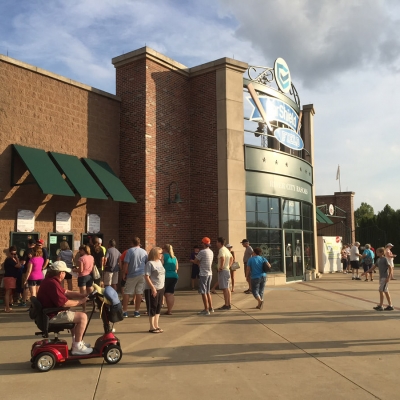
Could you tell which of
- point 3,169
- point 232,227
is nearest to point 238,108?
point 232,227

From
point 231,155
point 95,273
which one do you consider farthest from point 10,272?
point 231,155

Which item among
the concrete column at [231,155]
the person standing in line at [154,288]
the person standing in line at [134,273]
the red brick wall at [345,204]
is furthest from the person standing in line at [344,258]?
the person standing in line at [154,288]

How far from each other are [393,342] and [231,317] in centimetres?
354

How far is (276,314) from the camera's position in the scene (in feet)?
34.6

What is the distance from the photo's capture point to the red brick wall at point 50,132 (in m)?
12.5

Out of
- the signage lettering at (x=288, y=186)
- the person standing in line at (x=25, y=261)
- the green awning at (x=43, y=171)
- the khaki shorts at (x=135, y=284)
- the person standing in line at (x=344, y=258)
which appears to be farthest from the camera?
the person standing in line at (x=344, y=258)

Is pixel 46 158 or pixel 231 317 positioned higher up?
pixel 46 158

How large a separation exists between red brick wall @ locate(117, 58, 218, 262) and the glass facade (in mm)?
1666

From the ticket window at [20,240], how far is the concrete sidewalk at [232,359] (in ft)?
6.89

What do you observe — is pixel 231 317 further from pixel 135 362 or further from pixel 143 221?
pixel 143 221

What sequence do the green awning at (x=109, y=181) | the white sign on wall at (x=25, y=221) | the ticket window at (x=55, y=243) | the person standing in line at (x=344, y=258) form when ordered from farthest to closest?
1. the person standing in line at (x=344, y=258)
2. the green awning at (x=109, y=181)
3. the ticket window at (x=55, y=243)
4. the white sign on wall at (x=25, y=221)

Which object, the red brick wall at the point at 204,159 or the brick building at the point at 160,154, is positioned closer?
the brick building at the point at 160,154

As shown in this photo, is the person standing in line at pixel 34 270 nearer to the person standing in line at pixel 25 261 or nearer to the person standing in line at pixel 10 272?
the person standing in line at pixel 25 261

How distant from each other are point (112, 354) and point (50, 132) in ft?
29.4
